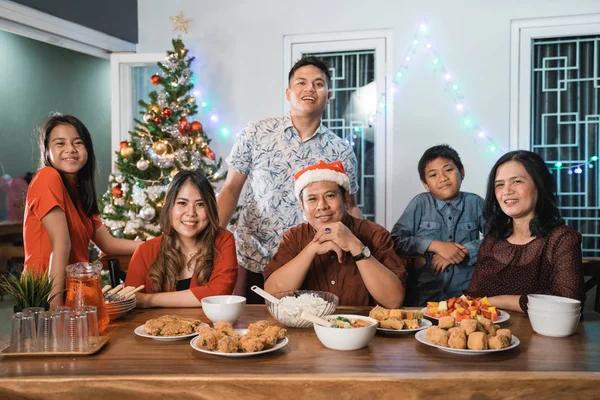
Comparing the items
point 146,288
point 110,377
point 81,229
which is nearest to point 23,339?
point 110,377

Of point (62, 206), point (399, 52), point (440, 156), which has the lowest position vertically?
point (62, 206)

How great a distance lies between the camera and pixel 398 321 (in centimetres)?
160

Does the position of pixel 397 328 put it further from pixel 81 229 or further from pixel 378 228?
pixel 81 229

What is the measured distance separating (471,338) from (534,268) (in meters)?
0.66

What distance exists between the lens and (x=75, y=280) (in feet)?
5.22

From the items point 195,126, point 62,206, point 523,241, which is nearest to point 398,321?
point 523,241

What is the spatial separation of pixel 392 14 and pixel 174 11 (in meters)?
1.86

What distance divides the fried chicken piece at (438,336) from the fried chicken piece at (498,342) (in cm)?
11

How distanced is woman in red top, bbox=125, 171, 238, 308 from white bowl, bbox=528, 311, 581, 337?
1.04m

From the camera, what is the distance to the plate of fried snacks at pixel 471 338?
1.39 metres

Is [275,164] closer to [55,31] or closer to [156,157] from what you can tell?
[156,157]

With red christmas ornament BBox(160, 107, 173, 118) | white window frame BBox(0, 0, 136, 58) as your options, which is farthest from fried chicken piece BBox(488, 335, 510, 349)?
white window frame BBox(0, 0, 136, 58)

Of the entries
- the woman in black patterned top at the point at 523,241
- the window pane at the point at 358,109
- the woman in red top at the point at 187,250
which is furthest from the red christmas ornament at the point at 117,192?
the woman in black patterned top at the point at 523,241

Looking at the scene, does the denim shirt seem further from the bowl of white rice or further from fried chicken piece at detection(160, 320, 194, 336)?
fried chicken piece at detection(160, 320, 194, 336)
